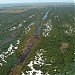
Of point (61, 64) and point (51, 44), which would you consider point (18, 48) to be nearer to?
point (51, 44)

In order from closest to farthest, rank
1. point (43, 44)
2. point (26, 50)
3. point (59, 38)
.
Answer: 1. point (26, 50)
2. point (43, 44)
3. point (59, 38)

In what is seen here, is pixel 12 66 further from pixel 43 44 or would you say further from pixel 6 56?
pixel 43 44

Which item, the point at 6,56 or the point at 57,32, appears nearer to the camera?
the point at 6,56

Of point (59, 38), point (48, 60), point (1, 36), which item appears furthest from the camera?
point (1, 36)

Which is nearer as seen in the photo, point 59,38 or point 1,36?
point 59,38

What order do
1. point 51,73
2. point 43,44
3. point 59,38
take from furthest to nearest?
point 59,38
point 43,44
point 51,73

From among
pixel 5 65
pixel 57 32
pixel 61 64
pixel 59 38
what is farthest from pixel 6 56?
pixel 57 32

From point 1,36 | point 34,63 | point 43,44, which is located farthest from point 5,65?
point 1,36

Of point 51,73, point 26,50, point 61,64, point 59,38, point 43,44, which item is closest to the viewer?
point 51,73
